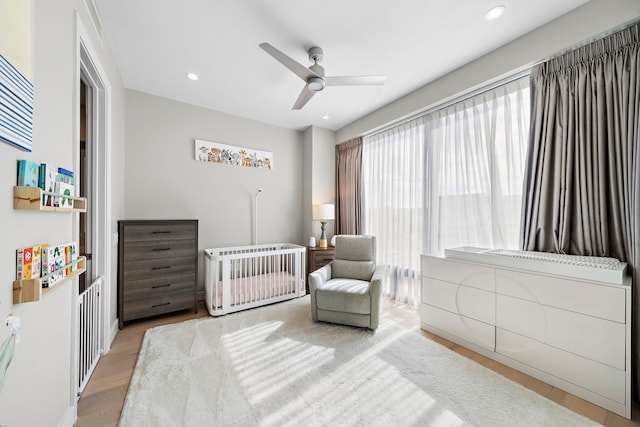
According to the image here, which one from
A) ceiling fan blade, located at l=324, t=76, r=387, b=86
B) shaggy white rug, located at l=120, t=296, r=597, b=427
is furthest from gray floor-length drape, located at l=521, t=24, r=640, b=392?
ceiling fan blade, located at l=324, t=76, r=387, b=86

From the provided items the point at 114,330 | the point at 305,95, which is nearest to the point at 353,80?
the point at 305,95

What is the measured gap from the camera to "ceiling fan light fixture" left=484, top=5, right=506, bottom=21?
71.6 inches

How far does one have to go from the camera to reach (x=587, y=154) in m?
1.83

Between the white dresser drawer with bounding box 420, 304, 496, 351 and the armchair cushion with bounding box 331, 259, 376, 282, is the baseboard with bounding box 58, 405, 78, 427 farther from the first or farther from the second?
→ the white dresser drawer with bounding box 420, 304, 496, 351

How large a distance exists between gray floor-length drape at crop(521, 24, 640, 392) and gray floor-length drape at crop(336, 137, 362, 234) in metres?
2.20

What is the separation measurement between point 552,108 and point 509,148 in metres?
0.42

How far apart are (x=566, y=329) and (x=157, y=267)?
3720 mm

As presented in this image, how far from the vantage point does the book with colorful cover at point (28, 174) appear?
3.13ft

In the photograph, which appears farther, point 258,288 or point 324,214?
point 324,214

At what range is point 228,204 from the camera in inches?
145

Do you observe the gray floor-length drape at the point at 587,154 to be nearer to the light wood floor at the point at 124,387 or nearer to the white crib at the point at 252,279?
the light wood floor at the point at 124,387

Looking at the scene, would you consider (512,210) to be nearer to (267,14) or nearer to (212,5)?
(267,14)

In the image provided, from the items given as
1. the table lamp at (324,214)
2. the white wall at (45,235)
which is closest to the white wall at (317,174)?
the table lamp at (324,214)

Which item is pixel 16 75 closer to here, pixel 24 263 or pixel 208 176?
pixel 24 263
